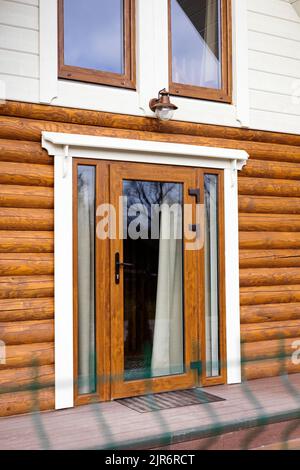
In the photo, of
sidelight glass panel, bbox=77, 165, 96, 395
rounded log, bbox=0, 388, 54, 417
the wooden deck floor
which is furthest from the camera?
sidelight glass panel, bbox=77, 165, 96, 395

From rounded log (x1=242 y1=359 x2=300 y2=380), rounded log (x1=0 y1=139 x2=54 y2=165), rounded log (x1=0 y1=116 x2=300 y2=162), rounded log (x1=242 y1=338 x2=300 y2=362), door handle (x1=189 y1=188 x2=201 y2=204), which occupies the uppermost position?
rounded log (x1=0 y1=116 x2=300 y2=162)

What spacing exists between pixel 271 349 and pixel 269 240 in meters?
0.97

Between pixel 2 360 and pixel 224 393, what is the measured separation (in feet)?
5.80

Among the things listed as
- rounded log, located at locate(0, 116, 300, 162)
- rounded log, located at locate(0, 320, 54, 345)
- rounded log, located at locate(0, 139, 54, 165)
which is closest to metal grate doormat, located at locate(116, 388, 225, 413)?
rounded log, located at locate(0, 320, 54, 345)

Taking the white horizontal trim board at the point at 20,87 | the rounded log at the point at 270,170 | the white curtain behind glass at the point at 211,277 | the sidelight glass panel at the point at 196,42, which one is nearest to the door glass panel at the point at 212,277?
the white curtain behind glass at the point at 211,277

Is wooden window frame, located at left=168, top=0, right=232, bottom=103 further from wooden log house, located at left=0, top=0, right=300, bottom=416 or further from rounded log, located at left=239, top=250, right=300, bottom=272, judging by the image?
rounded log, located at left=239, top=250, right=300, bottom=272

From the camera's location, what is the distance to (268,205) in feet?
17.2

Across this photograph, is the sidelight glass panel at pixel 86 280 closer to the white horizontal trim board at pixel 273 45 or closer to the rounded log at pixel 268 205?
the rounded log at pixel 268 205

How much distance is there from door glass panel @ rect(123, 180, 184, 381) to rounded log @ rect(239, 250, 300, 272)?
66cm

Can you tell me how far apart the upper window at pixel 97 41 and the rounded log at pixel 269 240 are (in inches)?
64.6

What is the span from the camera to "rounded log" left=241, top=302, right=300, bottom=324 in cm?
507

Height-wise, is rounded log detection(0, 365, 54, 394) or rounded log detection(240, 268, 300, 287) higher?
rounded log detection(240, 268, 300, 287)

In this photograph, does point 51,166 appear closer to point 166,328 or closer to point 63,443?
point 166,328

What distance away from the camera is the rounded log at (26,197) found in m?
4.09
